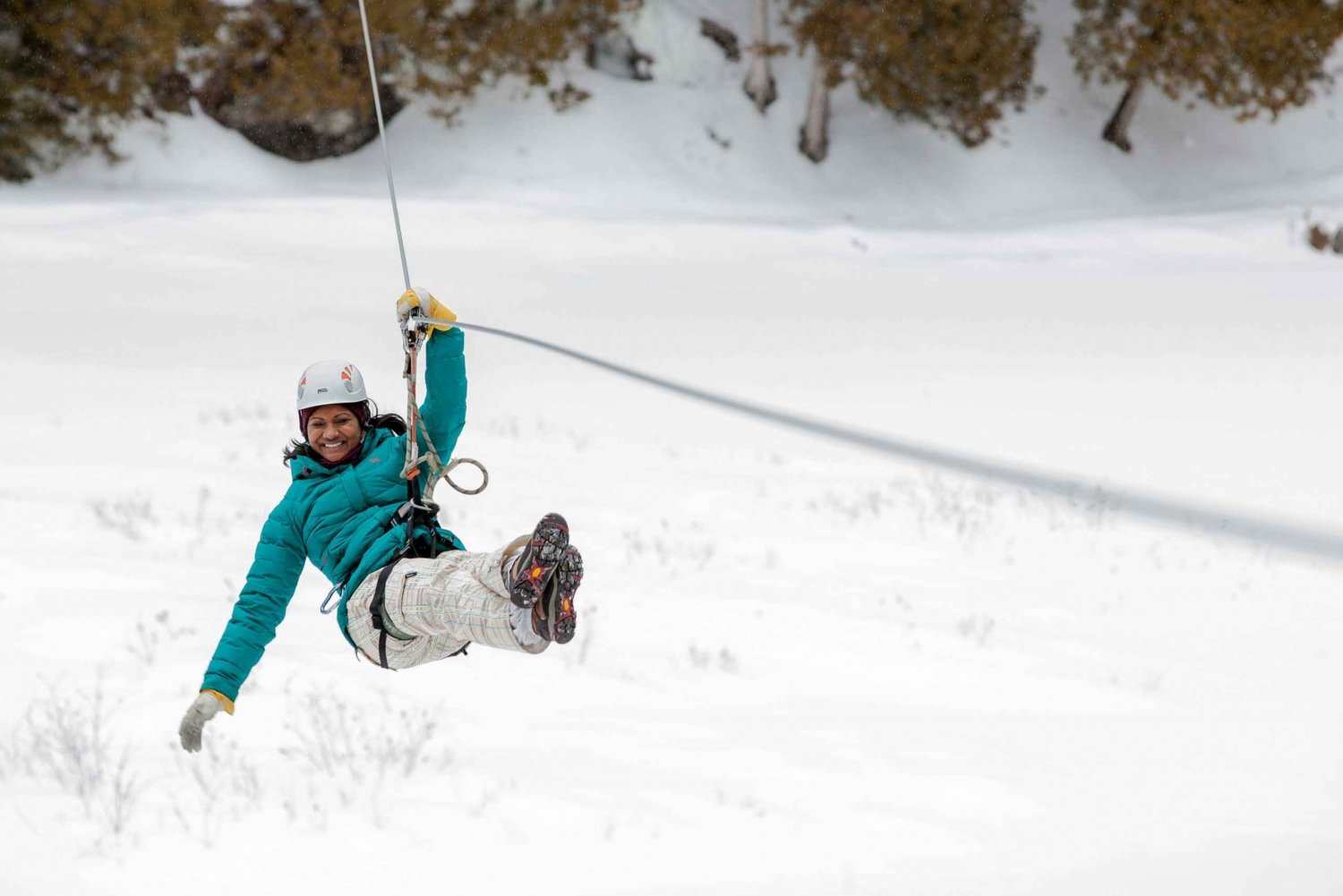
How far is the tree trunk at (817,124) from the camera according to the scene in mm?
30391

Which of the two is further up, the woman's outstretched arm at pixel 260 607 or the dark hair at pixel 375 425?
the dark hair at pixel 375 425

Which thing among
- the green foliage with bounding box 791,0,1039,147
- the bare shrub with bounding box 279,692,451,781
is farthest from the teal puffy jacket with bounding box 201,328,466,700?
the green foliage with bounding box 791,0,1039,147

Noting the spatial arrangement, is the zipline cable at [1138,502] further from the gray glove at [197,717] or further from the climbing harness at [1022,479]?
the gray glove at [197,717]

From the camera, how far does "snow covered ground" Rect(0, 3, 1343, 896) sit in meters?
7.61

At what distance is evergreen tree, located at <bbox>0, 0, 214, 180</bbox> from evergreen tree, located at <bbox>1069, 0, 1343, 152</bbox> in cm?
1730

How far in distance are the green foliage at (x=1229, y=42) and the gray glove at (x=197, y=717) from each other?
2514cm

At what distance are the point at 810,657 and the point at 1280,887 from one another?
3.15m

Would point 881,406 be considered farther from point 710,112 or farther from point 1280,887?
point 710,112

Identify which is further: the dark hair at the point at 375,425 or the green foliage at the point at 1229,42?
the green foliage at the point at 1229,42

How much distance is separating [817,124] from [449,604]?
2777cm

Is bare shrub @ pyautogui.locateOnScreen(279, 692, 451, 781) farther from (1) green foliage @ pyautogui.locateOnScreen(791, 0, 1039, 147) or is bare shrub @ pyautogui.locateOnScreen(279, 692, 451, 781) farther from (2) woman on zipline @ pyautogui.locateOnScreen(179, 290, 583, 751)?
(1) green foliage @ pyautogui.locateOnScreen(791, 0, 1039, 147)

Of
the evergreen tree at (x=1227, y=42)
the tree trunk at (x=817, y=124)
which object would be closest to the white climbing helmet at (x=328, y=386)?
the evergreen tree at (x=1227, y=42)

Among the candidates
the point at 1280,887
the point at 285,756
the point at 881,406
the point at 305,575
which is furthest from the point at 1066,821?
the point at 881,406

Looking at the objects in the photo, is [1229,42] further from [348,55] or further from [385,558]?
[385,558]
